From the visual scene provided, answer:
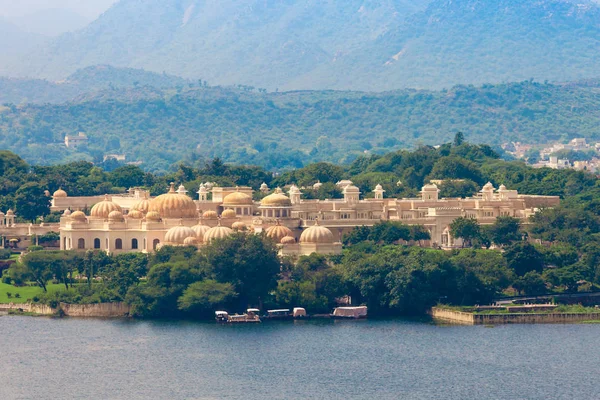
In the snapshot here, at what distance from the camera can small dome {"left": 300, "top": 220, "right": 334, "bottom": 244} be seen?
79000mm

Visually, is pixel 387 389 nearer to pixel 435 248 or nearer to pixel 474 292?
pixel 474 292

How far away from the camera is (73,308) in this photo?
71812 millimetres

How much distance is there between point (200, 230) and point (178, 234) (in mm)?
965

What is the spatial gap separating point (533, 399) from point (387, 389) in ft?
14.8

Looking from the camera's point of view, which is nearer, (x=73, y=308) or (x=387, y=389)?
(x=387, y=389)

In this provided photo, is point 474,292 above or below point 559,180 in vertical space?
below

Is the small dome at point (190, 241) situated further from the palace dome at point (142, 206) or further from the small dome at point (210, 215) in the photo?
the palace dome at point (142, 206)

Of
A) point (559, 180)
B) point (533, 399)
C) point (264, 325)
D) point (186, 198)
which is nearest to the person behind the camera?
point (533, 399)

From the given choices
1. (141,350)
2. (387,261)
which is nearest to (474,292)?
(387,261)

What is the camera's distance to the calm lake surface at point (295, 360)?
57312 millimetres

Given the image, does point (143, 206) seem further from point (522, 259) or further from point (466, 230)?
point (522, 259)

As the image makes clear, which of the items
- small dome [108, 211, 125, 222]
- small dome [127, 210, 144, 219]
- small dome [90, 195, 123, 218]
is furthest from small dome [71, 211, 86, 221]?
small dome [127, 210, 144, 219]

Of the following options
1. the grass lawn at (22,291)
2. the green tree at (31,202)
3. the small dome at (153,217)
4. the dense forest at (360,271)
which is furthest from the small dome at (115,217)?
the green tree at (31,202)

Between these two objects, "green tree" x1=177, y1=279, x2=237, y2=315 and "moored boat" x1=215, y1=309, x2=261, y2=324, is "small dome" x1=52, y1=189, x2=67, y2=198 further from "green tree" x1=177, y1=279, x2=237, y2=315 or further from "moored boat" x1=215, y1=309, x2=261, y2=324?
"moored boat" x1=215, y1=309, x2=261, y2=324
